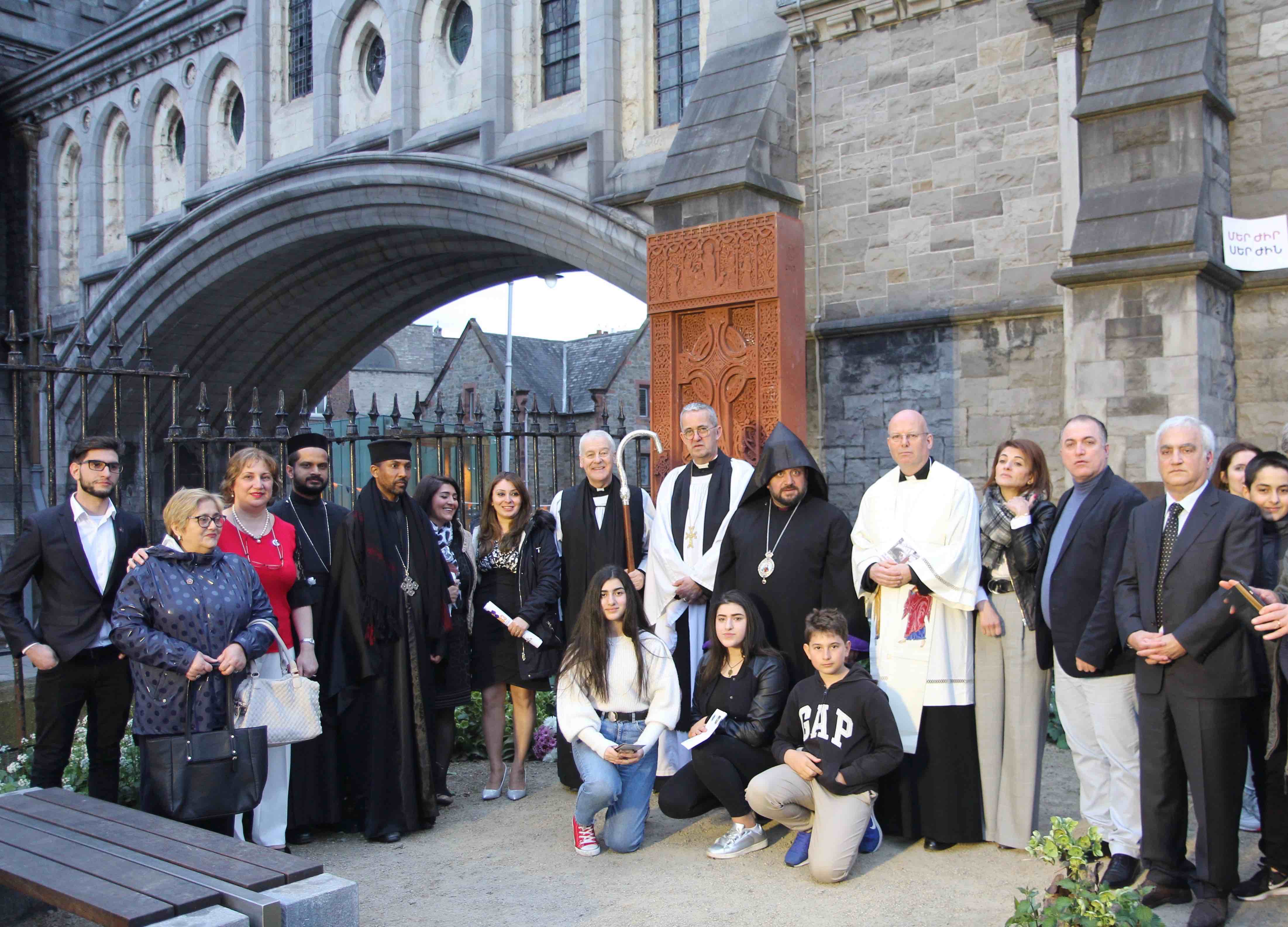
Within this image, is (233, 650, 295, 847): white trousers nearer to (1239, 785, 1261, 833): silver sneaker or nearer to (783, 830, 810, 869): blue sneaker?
(783, 830, 810, 869): blue sneaker

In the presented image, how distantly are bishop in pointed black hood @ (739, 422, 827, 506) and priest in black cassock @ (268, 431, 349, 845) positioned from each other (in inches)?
73.4

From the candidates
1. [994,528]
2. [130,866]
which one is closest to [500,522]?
[994,528]

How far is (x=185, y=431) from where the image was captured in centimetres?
1802

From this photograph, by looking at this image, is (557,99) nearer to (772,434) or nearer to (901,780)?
(772,434)

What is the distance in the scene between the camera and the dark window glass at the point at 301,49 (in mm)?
14484

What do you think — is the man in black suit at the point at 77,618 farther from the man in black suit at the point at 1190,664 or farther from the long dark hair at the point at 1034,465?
the man in black suit at the point at 1190,664

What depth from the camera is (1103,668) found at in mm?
4141

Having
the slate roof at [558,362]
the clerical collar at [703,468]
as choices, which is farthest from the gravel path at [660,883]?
the slate roof at [558,362]

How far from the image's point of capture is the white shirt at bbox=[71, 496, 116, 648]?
460cm

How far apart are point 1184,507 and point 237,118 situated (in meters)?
14.6

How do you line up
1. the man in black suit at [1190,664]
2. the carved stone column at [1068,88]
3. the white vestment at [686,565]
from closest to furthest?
the man in black suit at [1190,664] < the white vestment at [686,565] < the carved stone column at [1068,88]

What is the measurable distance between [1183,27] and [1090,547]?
4.92 metres

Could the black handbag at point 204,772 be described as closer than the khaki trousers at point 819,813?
Yes

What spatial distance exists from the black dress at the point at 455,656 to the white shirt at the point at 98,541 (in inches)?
55.1
